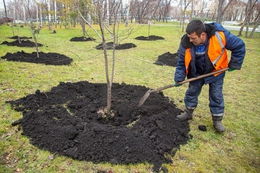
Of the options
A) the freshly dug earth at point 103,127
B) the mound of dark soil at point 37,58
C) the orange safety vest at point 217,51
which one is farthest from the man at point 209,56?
the mound of dark soil at point 37,58

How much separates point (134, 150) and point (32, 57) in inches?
270

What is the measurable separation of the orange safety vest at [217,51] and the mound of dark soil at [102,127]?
116 cm

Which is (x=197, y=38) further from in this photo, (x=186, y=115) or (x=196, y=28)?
(x=186, y=115)

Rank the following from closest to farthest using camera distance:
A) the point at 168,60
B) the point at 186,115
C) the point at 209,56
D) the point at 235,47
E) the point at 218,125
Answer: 1. the point at 235,47
2. the point at 209,56
3. the point at 218,125
4. the point at 186,115
5. the point at 168,60

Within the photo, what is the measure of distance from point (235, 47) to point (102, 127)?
2.38 m

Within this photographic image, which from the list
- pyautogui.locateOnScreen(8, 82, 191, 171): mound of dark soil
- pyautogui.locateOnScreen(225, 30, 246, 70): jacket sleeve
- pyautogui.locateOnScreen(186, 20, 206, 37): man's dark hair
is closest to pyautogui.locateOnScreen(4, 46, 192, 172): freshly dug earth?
pyautogui.locateOnScreen(8, 82, 191, 171): mound of dark soil

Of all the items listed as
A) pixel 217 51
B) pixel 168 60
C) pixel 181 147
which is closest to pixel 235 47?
pixel 217 51

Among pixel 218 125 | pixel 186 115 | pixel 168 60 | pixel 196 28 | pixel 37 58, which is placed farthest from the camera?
pixel 168 60

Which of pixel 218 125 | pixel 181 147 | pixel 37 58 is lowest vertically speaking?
pixel 181 147

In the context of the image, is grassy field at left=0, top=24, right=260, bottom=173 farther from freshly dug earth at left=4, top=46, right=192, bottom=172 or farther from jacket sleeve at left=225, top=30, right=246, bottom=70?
jacket sleeve at left=225, top=30, right=246, bottom=70

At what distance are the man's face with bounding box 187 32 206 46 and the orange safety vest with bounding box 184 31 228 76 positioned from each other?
14 centimetres

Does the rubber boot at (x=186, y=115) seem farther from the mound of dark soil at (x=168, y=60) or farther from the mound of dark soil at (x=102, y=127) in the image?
the mound of dark soil at (x=168, y=60)

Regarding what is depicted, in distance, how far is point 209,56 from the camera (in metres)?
3.03

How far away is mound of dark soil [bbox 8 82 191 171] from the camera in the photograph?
8.68ft
